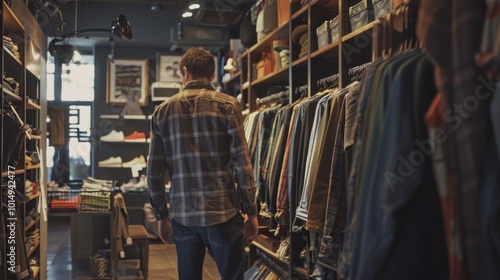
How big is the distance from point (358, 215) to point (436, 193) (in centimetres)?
20

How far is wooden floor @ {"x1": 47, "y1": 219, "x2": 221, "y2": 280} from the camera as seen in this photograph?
5855 millimetres

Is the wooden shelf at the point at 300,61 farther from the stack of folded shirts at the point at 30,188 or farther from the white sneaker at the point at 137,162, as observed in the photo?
the white sneaker at the point at 137,162

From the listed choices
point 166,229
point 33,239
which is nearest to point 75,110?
point 33,239

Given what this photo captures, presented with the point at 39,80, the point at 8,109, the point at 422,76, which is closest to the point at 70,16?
the point at 39,80

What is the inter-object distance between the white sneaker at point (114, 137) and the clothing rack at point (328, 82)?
5.63m

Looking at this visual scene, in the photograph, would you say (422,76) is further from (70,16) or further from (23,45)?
(70,16)

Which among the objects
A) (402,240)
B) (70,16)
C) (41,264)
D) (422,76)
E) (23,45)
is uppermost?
(70,16)

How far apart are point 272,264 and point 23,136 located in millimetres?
1935

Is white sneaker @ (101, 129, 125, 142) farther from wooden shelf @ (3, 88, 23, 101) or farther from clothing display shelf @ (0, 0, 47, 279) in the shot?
wooden shelf @ (3, 88, 23, 101)

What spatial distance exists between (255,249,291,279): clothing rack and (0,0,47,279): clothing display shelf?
5.44 feet

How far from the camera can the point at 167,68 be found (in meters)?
9.08

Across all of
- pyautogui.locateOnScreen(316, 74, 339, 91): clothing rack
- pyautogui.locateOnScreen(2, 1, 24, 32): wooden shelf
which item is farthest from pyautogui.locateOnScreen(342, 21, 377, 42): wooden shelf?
pyautogui.locateOnScreen(2, 1, 24, 32): wooden shelf

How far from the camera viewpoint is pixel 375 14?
2.98 m

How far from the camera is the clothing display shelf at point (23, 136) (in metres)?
3.43
